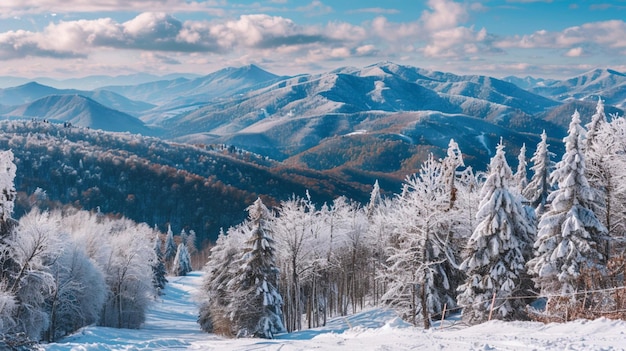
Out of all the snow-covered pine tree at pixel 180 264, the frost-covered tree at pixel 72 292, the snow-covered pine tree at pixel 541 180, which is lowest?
the snow-covered pine tree at pixel 180 264

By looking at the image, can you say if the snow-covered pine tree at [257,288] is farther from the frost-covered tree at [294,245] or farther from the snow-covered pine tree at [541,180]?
the snow-covered pine tree at [541,180]

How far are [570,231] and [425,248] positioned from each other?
7.34 meters

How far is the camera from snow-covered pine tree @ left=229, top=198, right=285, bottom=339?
107ft

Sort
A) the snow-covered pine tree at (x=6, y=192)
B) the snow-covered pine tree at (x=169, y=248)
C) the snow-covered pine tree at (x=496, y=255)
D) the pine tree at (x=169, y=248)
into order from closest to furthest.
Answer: the snow-covered pine tree at (x=6, y=192) < the snow-covered pine tree at (x=496, y=255) < the snow-covered pine tree at (x=169, y=248) < the pine tree at (x=169, y=248)

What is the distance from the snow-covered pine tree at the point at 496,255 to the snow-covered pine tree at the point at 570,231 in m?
1.24

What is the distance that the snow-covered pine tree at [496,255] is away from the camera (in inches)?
983

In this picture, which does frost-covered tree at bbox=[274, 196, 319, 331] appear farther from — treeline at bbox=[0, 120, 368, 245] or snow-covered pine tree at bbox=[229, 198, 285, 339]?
treeline at bbox=[0, 120, 368, 245]

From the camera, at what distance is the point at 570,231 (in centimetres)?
2420

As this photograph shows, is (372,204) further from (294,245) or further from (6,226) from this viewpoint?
(6,226)

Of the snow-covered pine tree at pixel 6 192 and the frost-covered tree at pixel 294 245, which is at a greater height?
the snow-covered pine tree at pixel 6 192

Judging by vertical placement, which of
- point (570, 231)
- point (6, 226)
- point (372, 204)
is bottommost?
point (570, 231)

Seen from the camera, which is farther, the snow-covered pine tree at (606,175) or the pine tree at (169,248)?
the pine tree at (169,248)

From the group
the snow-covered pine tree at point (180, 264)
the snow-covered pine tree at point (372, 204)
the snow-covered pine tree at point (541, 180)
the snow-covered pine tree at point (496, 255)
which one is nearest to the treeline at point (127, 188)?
the snow-covered pine tree at point (180, 264)

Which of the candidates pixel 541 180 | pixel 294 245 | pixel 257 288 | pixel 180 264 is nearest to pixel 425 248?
pixel 294 245
